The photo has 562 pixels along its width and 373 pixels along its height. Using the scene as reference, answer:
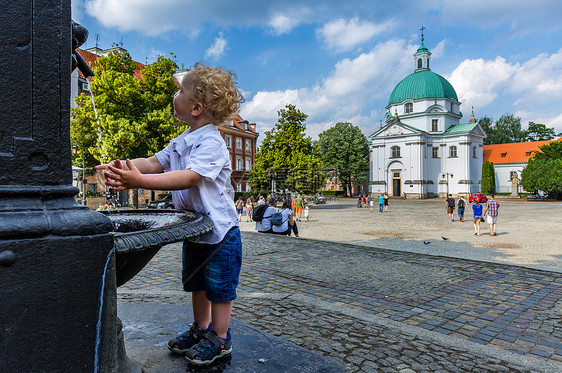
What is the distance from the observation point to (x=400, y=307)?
4785mm

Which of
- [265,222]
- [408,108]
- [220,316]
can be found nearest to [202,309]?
[220,316]

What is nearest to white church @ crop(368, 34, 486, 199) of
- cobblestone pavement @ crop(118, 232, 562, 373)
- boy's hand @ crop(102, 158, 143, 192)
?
cobblestone pavement @ crop(118, 232, 562, 373)

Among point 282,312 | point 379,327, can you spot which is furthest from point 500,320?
point 282,312

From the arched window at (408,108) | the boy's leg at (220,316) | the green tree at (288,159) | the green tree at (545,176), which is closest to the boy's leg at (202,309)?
the boy's leg at (220,316)

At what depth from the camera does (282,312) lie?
445 centimetres

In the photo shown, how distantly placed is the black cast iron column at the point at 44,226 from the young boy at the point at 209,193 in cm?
70

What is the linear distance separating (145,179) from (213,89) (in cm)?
74

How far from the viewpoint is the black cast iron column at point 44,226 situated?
4.51 feet

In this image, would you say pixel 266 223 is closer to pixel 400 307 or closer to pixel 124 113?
pixel 400 307

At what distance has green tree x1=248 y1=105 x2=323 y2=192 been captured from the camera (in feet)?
99.5

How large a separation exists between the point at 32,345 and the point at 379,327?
329cm

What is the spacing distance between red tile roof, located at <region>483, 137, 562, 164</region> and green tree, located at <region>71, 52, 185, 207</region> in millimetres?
62477

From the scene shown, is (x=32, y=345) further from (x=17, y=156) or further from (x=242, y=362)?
(x=242, y=362)

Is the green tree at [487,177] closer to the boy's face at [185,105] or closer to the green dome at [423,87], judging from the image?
the green dome at [423,87]
